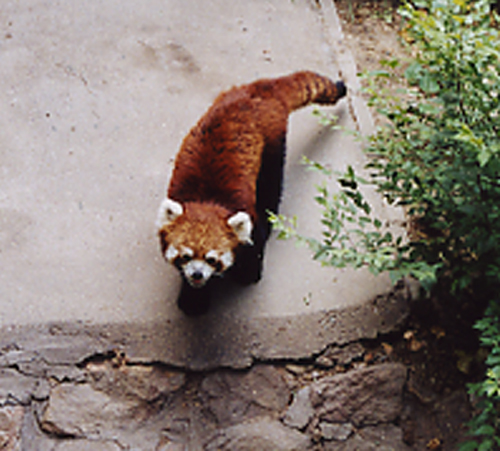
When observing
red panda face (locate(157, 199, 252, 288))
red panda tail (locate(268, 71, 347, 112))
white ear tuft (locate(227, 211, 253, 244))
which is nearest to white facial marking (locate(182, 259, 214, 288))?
red panda face (locate(157, 199, 252, 288))

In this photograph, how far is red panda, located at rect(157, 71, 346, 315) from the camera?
2436 millimetres

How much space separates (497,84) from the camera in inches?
83.6

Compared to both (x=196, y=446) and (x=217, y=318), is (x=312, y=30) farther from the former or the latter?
(x=196, y=446)

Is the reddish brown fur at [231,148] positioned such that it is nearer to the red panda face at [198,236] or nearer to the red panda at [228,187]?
the red panda at [228,187]

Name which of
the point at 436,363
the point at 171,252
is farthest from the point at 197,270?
the point at 436,363

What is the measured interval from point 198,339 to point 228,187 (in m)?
0.81

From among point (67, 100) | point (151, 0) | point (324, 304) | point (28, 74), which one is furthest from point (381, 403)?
point (151, 0)

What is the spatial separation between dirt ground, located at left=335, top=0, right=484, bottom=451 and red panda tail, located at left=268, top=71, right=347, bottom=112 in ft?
2.03

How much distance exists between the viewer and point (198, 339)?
110 inches

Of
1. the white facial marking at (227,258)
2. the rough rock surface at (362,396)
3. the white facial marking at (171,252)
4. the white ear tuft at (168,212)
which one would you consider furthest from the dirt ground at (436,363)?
the white ear tuft at (168,212)

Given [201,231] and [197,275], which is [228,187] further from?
[197,275]

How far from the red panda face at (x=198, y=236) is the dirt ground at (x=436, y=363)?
41.5 inches

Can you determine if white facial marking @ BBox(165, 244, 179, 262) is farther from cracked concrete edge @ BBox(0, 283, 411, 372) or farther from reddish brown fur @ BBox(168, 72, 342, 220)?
cracked concrete edge @ BBox(0, 283, 411, 372)

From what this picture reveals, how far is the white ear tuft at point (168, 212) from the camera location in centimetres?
239
